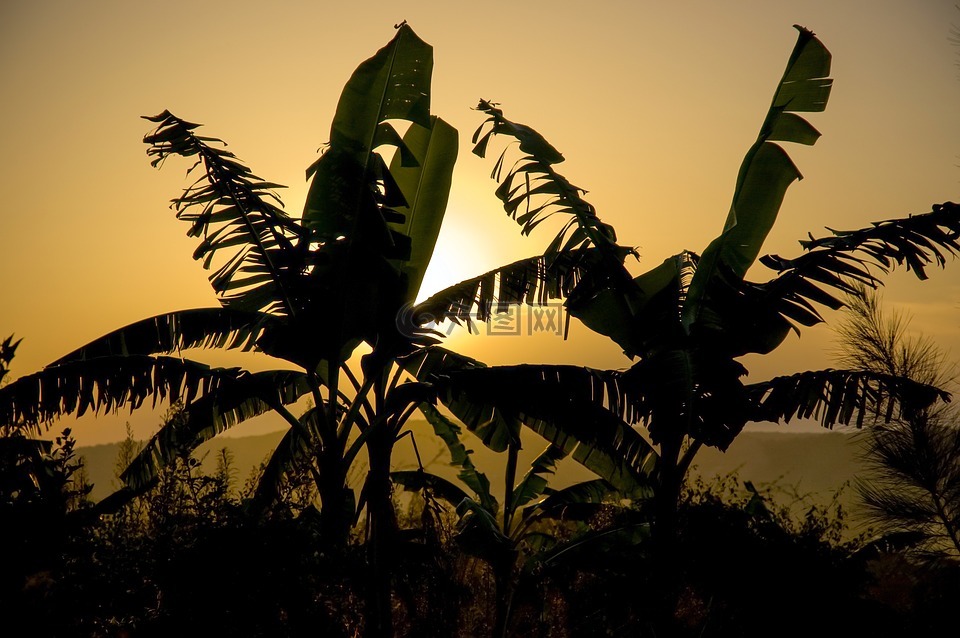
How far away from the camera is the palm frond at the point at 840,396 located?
7.68 meters

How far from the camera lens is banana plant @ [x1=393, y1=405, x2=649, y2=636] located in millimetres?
10102

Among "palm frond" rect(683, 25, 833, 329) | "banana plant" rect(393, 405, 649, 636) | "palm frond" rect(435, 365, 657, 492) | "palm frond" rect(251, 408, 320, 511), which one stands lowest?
"banana plant" rect(393, 405, 649, 636)

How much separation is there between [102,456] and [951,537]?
113 meters

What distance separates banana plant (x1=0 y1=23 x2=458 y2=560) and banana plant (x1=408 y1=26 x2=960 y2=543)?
1.07 m

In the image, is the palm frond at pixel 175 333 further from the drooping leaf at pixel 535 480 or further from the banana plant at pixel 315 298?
the drooping leaf at pixel 535 480

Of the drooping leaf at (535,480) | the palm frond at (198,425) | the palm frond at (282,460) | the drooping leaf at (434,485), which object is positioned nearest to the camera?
the palm frond at (198,425)

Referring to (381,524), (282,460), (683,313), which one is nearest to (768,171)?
(683,313)

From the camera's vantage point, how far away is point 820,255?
26.8 feet

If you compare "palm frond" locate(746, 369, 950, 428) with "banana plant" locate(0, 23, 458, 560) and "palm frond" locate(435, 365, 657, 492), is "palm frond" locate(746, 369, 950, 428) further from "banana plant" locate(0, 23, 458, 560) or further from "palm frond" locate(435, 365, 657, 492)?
"banana plant" locate(0, 23, 458, 560)

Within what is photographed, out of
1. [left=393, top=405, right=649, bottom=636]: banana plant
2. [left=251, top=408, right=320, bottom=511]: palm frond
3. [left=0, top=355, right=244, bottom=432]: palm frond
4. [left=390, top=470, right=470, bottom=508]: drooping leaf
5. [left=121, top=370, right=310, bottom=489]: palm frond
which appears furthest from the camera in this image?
[left=390, top=470, right=470, bottom=508]: drooping leaf

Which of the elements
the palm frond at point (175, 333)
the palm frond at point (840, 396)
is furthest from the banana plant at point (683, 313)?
the palm frond at point (175, 333)

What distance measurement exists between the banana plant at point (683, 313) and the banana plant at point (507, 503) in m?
1.40

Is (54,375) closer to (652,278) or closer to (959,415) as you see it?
(652,278)

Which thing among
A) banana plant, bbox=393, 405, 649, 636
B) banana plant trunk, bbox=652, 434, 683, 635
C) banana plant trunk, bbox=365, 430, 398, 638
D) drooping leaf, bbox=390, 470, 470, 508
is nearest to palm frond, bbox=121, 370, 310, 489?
banana plant trunk, bbox=365, 430, 398, 638
